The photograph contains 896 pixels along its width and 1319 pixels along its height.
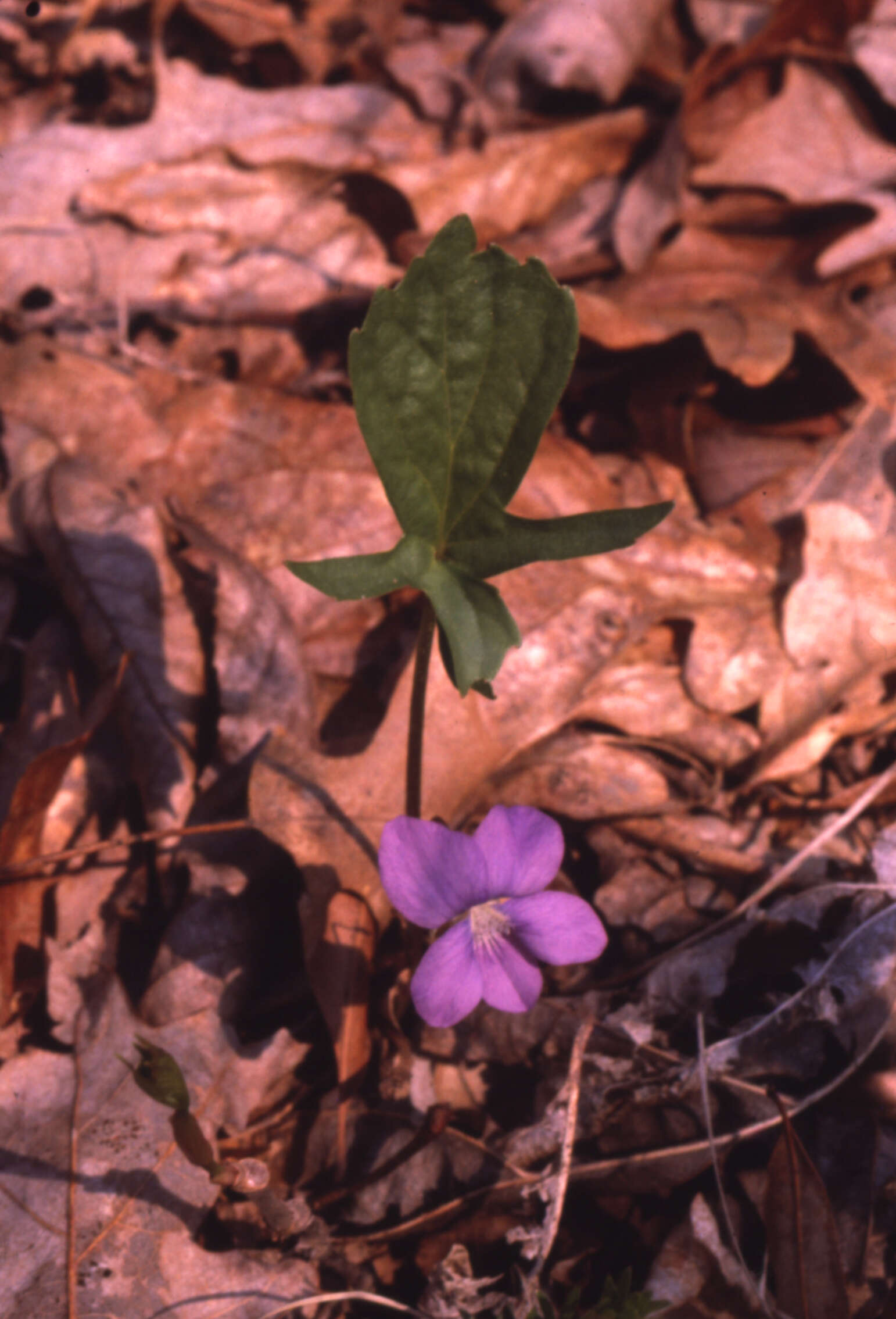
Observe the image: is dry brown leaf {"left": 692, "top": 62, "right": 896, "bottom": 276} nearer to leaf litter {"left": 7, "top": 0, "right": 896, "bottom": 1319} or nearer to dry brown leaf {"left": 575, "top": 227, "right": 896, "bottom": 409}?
leaf litter {"left": 7, "top": 0, "right": 896, "bottom": 1319}

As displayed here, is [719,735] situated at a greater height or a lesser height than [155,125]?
lesser

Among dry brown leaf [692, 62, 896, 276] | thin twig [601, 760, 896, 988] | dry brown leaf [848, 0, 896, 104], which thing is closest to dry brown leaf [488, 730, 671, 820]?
thin twig [601, 760, 896, 988]

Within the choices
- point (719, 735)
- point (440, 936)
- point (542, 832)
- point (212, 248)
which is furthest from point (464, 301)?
point (212, 248)

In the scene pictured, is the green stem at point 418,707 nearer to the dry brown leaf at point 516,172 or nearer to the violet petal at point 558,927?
the violet petal at point 558,927

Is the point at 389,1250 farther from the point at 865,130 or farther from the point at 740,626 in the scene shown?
the point at 865,130

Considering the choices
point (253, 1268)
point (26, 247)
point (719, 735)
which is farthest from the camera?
point (26, 247)

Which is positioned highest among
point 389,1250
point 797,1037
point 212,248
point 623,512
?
point 623,512

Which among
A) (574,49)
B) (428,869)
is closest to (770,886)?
(428,869)

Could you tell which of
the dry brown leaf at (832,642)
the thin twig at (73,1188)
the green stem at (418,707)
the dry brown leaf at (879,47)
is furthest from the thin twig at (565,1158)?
the dry brown leaf at (879,47)
